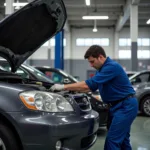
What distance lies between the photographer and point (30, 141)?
89.7 inches

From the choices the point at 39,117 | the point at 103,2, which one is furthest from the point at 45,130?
the point at 103,2

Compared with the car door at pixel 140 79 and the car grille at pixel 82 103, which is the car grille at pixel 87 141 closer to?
the car grille at pixel 82 103

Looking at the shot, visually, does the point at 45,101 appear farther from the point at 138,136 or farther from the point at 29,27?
the point at 138,136

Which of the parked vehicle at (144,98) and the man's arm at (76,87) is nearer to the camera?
the man's arm at (76,87)

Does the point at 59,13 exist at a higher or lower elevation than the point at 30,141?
higher

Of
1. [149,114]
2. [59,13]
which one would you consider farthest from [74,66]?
[59,13]

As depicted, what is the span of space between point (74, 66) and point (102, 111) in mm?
18047

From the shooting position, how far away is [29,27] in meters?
3.27

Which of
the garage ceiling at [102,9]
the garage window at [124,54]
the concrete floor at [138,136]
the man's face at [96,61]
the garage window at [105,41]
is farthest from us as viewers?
the garage window at [105,41]

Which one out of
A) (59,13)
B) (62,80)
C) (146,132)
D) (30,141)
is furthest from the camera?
(62,80)

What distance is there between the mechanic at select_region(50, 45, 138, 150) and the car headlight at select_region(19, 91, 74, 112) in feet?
1.11

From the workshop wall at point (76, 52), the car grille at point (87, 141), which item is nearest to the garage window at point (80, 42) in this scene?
the workshop wall at point (76, 52)

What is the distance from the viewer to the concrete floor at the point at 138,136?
404cm

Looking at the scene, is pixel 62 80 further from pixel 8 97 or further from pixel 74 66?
pixel 74 66
